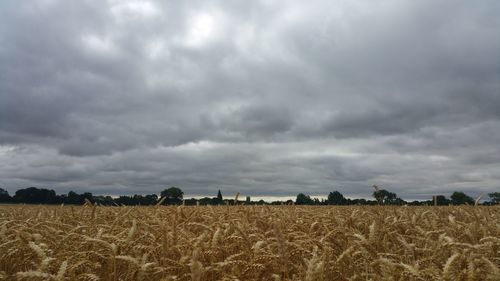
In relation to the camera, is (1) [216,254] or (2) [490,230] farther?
(2) [490,230]

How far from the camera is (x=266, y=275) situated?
6438 millimetres

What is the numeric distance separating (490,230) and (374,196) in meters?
2.50

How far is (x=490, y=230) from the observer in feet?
29.7

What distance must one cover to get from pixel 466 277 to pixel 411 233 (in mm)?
5561

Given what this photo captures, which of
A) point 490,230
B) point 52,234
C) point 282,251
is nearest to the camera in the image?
point 282,251

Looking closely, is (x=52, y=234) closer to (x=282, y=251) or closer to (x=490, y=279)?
(x=282, y=251)

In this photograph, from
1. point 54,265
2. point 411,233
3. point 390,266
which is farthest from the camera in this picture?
point 411,233

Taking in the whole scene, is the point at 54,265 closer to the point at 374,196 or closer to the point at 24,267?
the point at 24,267

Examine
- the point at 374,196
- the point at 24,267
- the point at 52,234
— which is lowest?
the point at 24,267

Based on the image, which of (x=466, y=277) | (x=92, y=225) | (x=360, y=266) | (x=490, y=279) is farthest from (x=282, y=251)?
(x=92, y=225)

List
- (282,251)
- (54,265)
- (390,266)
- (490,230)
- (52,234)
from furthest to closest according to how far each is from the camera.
→ 1. (490,230)
2. (52,234)
3. (54,265)
4. (390,266)
5. (282,251)

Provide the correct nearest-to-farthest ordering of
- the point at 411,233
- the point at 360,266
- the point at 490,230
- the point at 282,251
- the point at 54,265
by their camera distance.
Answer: the point at 282,251 < the point at 54,265 < the point at 360,266 < the point at 490,230 < the point at 411,233

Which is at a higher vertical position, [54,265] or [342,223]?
[342,223]

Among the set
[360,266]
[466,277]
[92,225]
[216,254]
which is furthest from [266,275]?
[92,225]
